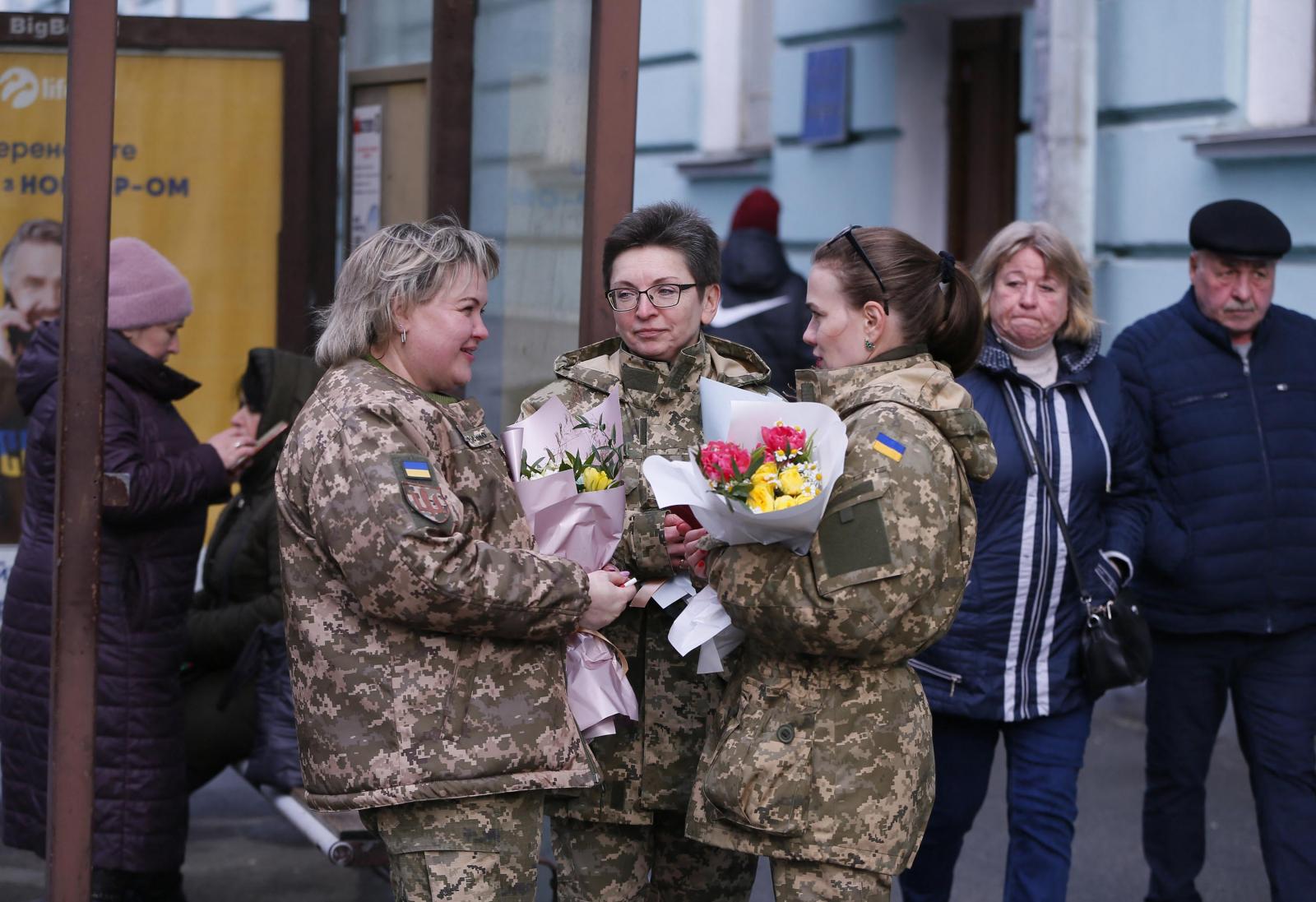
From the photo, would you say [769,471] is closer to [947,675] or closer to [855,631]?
[855,631]

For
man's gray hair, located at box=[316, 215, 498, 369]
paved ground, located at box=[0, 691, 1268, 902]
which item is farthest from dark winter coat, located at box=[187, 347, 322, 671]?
man's gray hair, located at box=[316, 215, 498, 369]

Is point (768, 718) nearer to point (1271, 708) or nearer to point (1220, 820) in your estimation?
point (1271, 708)

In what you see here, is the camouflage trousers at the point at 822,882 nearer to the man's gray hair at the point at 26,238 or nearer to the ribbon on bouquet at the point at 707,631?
the ribbon on bouquet at the point at 707,631

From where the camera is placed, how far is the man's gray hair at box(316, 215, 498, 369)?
9.60 feet

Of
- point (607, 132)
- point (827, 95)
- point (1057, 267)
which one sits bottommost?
point (1057, 267)

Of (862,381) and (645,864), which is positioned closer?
(862,381)

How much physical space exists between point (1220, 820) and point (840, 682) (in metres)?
3.16

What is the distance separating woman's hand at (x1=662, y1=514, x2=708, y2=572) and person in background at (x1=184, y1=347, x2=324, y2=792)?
1478 mm

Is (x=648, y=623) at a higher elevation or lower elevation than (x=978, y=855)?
higher

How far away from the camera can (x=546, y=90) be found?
14.0 ft

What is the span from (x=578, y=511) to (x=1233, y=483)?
1.96m

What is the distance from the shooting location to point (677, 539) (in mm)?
3242

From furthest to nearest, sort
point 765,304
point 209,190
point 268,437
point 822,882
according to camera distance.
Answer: point 765,304, point 209,190, point 268,437, point 822,882

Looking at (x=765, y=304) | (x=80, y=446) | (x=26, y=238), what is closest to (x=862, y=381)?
(x=80, y=446)
